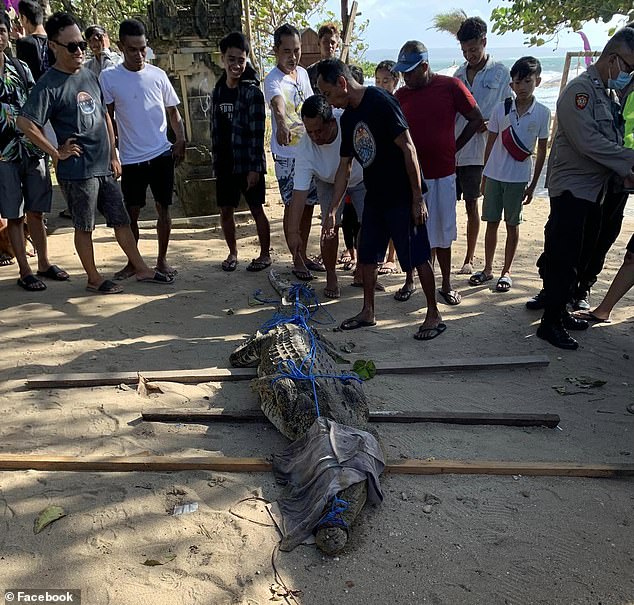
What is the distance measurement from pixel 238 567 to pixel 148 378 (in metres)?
1.74

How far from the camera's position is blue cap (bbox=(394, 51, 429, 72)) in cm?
447

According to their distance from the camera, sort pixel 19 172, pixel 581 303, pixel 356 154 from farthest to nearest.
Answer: pixel 19 172
pixel 581 303
pixel 356 154

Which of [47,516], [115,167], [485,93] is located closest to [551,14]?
[485,93]

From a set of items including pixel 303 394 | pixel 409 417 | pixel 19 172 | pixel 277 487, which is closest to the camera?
pixel 277 487

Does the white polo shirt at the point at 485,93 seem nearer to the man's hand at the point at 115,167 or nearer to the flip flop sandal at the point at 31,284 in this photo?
the man's hand at the point at 115,167

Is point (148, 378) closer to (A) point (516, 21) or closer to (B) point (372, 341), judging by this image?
(B) point (372, 341)

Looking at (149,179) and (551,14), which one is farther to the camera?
(551,14)

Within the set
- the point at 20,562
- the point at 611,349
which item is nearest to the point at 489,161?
the point at 611,349

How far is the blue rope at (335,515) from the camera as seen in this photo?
2.49 m

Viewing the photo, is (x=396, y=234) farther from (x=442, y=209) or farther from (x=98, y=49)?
(x=98, y=49)

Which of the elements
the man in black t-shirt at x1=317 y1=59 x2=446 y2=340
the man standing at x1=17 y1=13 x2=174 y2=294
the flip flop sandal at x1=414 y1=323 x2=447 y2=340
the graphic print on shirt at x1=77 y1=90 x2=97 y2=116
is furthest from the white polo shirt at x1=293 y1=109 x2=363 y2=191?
the graphic print on shirt at x1=77 y1=90 x2=97 y2=116

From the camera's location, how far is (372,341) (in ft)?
14.9

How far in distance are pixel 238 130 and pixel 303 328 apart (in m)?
2.44

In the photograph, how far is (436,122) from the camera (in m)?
4.68
